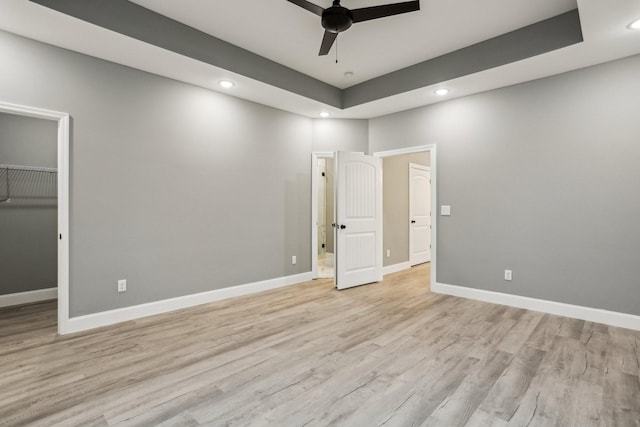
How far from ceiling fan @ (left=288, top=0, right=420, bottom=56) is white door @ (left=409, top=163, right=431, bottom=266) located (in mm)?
4049

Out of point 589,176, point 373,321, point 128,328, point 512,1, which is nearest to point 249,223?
point 128,328

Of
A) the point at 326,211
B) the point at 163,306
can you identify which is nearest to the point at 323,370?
the point at 163,306

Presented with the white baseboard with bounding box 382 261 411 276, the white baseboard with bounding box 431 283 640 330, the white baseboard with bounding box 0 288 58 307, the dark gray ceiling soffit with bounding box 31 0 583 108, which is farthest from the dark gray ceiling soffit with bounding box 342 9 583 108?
the white baseboard with bounding box 0 288 58 307

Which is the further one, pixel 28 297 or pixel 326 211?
pixel 326 211

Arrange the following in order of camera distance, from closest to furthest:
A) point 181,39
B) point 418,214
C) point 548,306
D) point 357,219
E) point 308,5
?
point 308,5 → point 181,39 → point 548,306 → point 357,219 → point 418,214

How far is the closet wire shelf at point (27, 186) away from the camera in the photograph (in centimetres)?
400

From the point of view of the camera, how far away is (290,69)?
4137 millimetres

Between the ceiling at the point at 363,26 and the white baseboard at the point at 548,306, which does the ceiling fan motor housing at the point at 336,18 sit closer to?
the ceiling at the point at 363,26

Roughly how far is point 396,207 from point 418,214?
0.83 m

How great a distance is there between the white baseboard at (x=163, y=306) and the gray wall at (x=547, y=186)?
2.56 metres

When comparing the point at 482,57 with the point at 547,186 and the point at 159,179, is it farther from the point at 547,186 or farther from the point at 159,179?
the point at 159,179

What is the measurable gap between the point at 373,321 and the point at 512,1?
3.29 meters

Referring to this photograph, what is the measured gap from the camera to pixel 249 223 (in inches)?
176

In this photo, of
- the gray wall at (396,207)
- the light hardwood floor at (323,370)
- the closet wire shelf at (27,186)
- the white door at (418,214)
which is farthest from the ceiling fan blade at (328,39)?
the closet wire shelf at (27,186)
